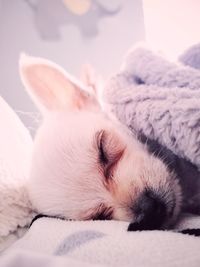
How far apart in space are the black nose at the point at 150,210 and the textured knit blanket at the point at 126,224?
4cm

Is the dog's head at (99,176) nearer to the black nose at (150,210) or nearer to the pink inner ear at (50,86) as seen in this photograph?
the black nose at (150,210)

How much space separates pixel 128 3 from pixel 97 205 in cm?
88

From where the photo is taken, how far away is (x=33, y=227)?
0.83m

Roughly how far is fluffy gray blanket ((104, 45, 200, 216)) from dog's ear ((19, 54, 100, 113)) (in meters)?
0.13

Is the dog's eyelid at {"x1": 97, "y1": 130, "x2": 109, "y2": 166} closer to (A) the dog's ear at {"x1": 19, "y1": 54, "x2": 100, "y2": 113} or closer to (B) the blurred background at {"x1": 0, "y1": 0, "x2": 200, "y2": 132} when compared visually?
(A) the dog's ear at {"x1": 19, "y1": 54, "x2": 100, "y2": 113}

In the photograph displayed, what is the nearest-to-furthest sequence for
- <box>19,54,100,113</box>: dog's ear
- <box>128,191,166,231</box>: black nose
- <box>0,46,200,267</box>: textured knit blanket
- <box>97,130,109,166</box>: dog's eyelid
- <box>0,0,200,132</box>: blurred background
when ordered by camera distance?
1. <box>0,46,200,267</box>: textured knit blanket
2. <box>128,191,166,231</box>: black nose
3. <box>97,130,109,166</box>: dog's eyelid
4. <box>19,54,100,113</box>: dog's ear
5. <box>0,0,200,132</box>: blurred background

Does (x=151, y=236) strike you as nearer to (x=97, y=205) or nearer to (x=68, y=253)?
(x=68, y=253)

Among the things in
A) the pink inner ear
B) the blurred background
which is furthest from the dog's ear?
the blurred background

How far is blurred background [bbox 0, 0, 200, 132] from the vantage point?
1459mm

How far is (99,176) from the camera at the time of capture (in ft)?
2.97

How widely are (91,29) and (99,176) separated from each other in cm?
76

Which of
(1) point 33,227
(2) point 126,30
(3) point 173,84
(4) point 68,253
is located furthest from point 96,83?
(4) point 68,253

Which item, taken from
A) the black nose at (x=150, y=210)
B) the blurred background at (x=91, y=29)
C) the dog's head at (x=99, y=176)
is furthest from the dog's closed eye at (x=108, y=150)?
the blurred background at (x=91, y=29)

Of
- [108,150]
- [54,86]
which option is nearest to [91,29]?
[54,86]
